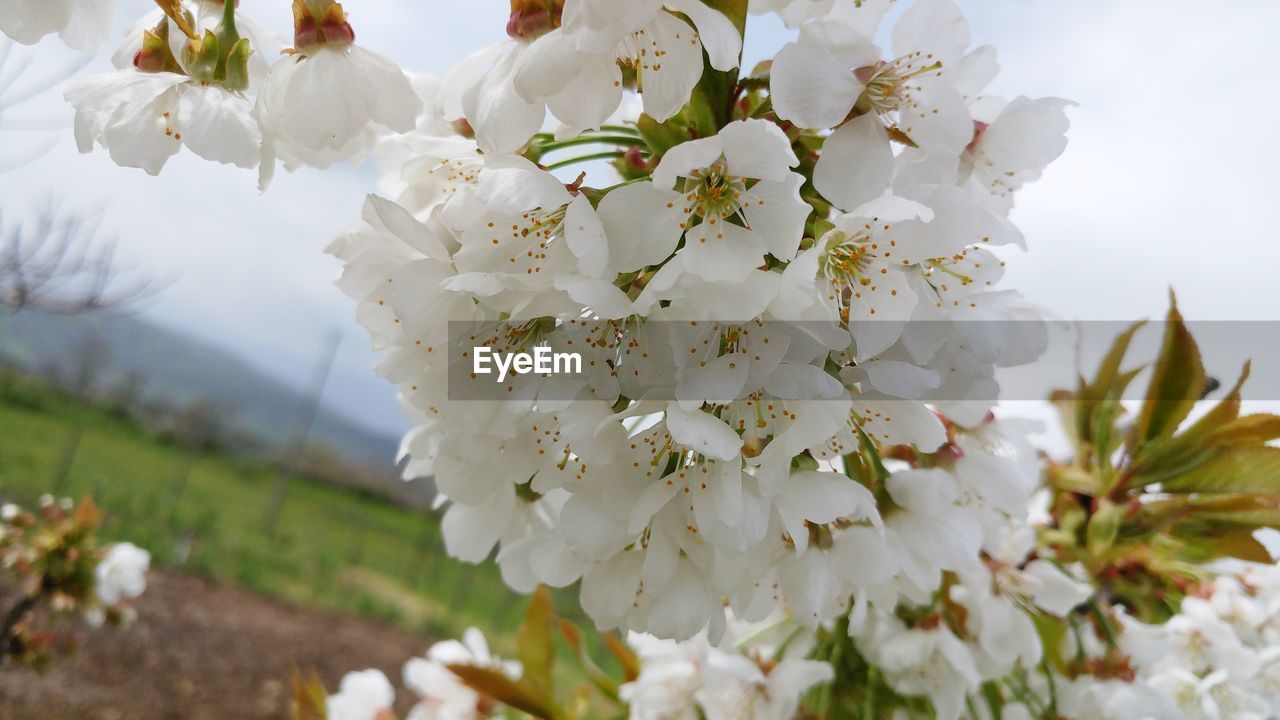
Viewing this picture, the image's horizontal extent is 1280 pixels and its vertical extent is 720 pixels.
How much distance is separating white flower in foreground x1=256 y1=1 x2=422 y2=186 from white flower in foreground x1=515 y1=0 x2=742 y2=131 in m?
0.11

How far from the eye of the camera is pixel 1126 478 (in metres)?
0.70

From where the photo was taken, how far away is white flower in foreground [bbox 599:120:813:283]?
298 mm

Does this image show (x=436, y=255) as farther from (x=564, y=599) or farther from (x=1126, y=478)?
(x=564, y=599)

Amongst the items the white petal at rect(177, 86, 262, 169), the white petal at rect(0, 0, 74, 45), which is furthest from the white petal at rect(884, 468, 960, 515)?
the white petal at rect(0, 0, 74, 45)

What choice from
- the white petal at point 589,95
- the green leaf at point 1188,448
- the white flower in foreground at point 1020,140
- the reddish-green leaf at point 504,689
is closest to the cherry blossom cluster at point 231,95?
the white petal at point 589,95

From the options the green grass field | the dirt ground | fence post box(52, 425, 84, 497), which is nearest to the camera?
the dirt ground

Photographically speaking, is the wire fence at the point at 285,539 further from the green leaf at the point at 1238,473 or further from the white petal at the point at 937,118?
the white petal at the point at 937,118

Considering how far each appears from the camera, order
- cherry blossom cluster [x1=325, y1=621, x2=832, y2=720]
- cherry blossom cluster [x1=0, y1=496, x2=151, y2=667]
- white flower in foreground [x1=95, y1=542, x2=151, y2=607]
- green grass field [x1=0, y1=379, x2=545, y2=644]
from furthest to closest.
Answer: green grass field [x1=0, y1=379, x2=545, y2=644] < white flower in foreground [x1=95, y1=542, x2=151, y2=607] < cherry blossom cluster [x1=0, y1=496, x2=151, y2=667] < cherry blossom cluster [x1=325, y1=621, x2=832, y2=720]

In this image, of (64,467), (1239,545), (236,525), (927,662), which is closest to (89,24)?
(927,662)

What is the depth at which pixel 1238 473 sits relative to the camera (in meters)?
0.62

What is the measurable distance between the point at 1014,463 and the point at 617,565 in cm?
31

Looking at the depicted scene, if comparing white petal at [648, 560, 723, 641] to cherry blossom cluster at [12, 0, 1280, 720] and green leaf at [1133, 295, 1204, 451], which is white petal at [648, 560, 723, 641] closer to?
cherry blossom cluster at [12, 0, 1280, 720]

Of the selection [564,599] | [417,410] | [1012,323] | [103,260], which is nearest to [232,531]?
[564,599]

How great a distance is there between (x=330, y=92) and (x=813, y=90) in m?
0.24
